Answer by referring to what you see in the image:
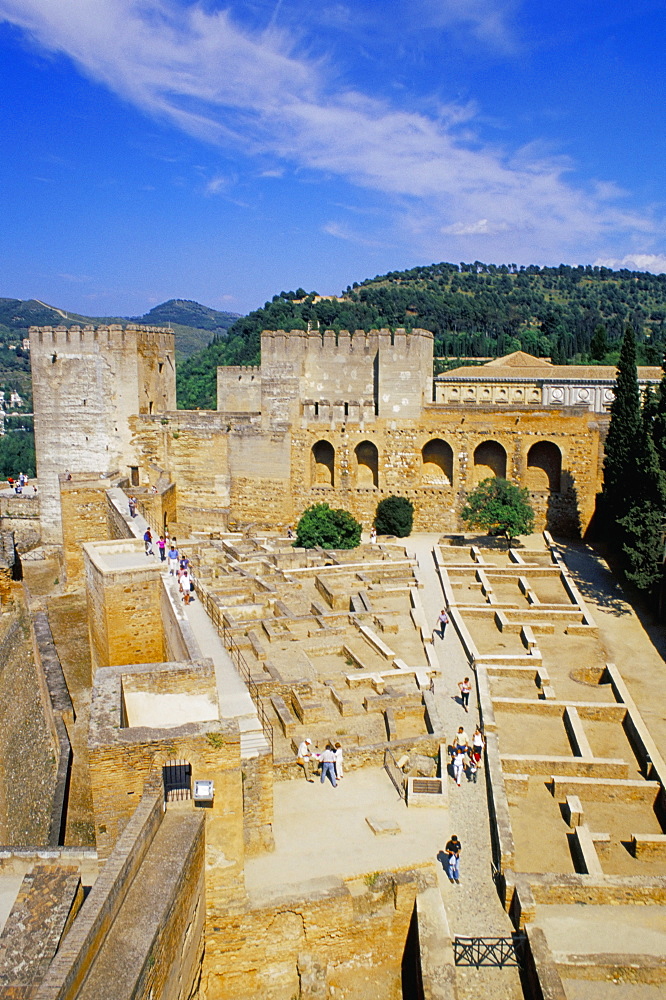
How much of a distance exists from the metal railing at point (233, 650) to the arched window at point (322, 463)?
9661mm

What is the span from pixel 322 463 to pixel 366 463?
145 cm

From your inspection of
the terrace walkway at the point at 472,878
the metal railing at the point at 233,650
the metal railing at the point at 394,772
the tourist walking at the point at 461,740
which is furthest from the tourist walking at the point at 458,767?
the metal railing at the point at 233,650

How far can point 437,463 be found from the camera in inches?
990

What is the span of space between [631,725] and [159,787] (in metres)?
8.98

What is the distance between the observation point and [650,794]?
11.4m

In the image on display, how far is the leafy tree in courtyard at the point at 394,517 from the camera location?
23.8 meters

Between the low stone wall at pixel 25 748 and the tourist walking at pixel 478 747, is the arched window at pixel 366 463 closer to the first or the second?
the low stone wall at pixel 25 748

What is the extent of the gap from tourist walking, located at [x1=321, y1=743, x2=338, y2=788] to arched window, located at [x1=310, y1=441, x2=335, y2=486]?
15.5 metres

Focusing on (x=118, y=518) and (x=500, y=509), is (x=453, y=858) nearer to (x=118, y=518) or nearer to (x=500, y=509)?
(x=118, y=518)

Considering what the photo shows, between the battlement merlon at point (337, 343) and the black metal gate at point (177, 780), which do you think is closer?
the black metal gate at point (177, 780)

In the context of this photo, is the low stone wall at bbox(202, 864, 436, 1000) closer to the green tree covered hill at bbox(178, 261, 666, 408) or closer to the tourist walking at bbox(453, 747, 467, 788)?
the tourist walking at bbox(453, 747, 467, 788)

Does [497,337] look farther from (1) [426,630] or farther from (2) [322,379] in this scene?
(1) [426,630]

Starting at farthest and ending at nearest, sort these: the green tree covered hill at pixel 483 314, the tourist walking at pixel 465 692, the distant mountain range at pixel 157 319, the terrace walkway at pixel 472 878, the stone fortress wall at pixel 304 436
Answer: the distant mountain range at pixel 157 319
the green tree covered hill at pixel 483 314
the stone fortress wall at pixel 304 436
the tourist walking at pixel 465 692
the terrace walkway at pixel 472 878

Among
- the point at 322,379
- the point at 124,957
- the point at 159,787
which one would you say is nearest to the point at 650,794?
the point at 159,787
